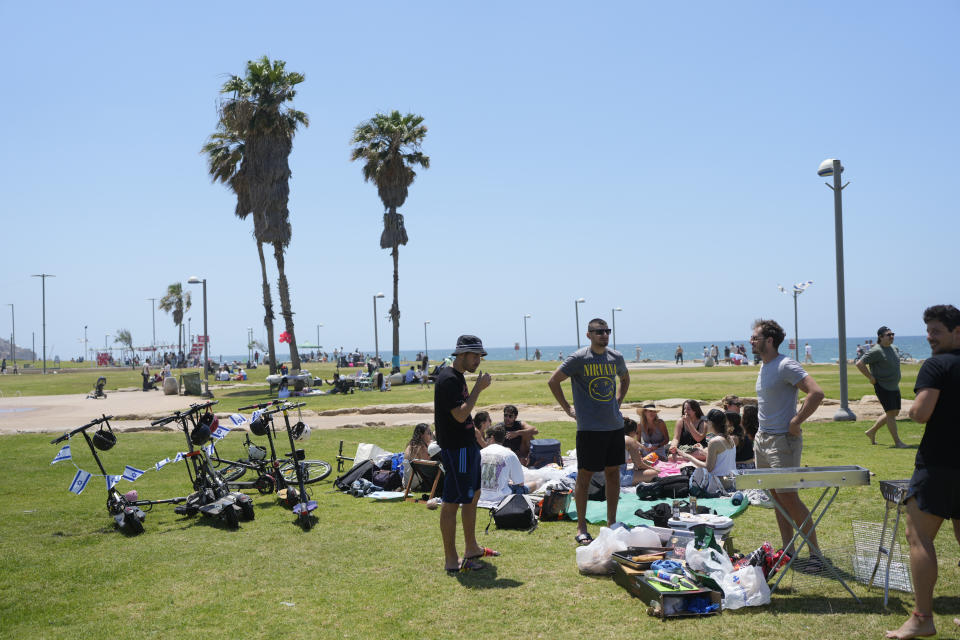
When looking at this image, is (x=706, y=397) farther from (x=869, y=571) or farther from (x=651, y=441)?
(x=869, y=571)

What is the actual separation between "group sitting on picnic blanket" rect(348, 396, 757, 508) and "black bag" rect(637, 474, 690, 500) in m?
0.26

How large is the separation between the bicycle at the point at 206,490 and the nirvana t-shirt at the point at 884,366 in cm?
985

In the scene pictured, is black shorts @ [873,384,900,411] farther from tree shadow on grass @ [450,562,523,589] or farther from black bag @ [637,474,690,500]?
tree shadow on grass @ [450,562,523,589]

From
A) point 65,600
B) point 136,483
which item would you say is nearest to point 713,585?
point 65,600

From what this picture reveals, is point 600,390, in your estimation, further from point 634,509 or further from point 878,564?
point 878,564

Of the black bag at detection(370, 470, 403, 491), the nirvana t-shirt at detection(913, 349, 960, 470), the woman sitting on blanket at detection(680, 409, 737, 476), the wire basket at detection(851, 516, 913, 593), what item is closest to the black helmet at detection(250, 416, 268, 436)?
the black bag at detection(370, 470, 403, 491)

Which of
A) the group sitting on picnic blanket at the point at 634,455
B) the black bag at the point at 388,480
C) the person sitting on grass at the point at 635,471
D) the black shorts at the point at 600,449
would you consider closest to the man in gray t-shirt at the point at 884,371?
the group sitting on picnic blanket at the point at 634,455

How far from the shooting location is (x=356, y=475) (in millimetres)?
9961

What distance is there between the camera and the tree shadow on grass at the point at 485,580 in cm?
549

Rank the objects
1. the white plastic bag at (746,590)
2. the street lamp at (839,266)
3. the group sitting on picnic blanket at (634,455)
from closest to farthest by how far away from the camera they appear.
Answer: the white plastic bag at (746,590) → the group sitting on picnic blanket at (634,455) → the street lamp at (839,266)

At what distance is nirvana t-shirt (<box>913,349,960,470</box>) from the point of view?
4168 mm

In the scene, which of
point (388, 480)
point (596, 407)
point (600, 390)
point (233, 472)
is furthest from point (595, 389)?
point (233, 472)

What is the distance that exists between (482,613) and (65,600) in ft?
11.0

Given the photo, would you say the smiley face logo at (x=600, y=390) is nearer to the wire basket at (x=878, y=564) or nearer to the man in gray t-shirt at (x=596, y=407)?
the man in gray t-shirt at (x=596, y=407)
